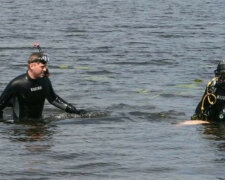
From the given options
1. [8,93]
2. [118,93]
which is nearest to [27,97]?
[8,93]

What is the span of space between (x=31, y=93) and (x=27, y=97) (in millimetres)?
129

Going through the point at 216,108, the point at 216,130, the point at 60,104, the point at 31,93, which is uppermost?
the point at 31,93

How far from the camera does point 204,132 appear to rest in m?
14.7

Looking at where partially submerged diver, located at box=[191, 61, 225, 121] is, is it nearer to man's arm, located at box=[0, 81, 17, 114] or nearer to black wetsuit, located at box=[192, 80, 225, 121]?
black wetsuit, located at box=[192, 80, 225, 121]

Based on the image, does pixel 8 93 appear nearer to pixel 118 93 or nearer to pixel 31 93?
pixel 31 93

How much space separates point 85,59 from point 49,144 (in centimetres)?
1456

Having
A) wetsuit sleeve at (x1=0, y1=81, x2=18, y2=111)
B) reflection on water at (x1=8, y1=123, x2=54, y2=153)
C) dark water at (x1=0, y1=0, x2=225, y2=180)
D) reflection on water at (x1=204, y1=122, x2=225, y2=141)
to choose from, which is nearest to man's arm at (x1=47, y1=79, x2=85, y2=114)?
dark water at (x1=0, y1=0, x2=225, y2=180)

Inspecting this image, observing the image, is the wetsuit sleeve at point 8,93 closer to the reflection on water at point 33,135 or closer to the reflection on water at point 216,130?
the reflection on water at point 33,135

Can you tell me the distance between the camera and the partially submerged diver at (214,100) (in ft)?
47.4

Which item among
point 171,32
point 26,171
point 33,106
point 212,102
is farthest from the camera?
point 171,32

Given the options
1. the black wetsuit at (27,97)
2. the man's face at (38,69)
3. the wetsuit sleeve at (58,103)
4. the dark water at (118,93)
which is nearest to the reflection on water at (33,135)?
the dark water at (118,93)

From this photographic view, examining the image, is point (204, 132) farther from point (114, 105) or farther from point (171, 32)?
point (171, 32)

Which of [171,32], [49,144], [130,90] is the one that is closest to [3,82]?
[130,90]

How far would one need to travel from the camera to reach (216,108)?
14.8 m
